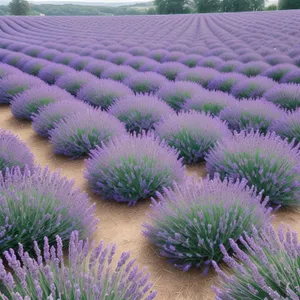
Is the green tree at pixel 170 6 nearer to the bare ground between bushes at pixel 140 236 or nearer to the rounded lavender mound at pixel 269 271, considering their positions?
the bare ground between bushes at pixel 140 236

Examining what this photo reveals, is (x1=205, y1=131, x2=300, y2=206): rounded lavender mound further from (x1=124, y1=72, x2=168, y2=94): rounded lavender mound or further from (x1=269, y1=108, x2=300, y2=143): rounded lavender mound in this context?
(x1=124, y1=72, x2=168, y2=94): rounded lavender mound

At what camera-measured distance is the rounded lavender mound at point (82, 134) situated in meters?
3.37

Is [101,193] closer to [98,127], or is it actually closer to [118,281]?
[98,127]

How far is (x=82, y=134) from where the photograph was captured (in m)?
3.36

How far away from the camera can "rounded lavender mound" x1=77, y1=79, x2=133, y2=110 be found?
16.2 ft

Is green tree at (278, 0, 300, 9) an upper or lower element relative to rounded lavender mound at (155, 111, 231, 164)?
lower

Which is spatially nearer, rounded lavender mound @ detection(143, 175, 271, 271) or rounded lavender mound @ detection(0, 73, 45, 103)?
rounded lavender mound @ detection(143, 175, 271, 271)

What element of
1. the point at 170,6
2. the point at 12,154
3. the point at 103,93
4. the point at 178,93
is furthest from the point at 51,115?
the point at 170,6

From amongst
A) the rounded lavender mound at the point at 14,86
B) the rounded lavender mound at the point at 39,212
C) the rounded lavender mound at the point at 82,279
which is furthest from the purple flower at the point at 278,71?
the rounded lavender mound at the point at 82,279

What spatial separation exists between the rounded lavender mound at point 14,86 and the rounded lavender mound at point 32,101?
2.61 ft

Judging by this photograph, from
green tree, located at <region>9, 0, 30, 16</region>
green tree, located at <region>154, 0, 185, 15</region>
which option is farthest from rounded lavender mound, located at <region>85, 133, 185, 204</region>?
green tree, located at <region>9, 0, 30, 16</region>

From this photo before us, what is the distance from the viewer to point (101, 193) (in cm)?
266

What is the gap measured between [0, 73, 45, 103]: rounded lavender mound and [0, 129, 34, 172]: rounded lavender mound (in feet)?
9.16

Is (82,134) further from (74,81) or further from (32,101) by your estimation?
(74,81)
